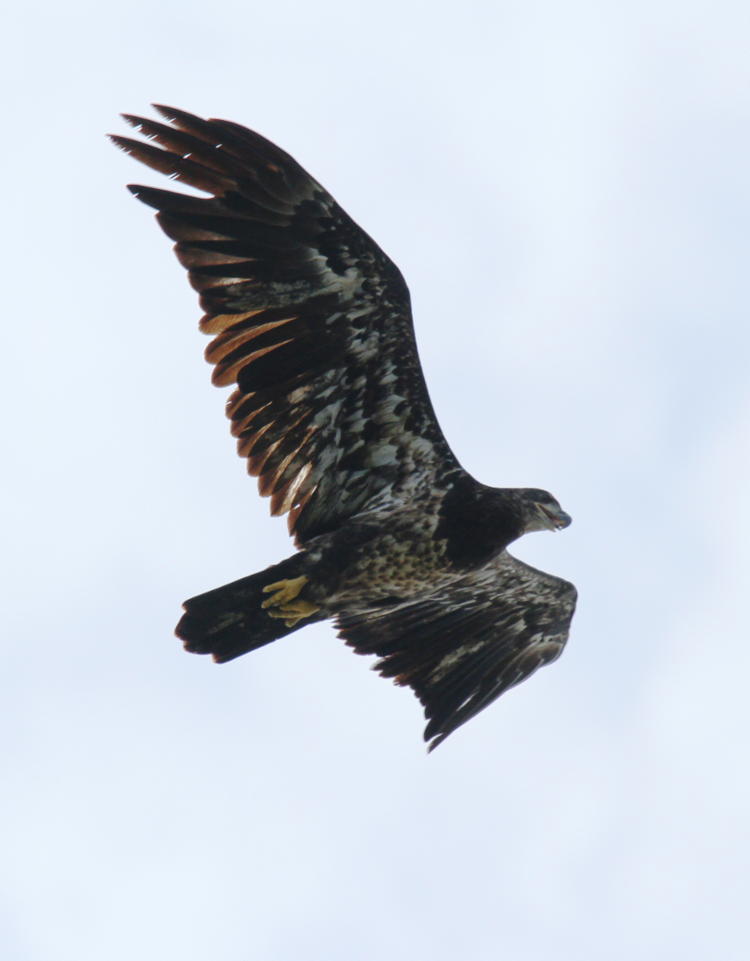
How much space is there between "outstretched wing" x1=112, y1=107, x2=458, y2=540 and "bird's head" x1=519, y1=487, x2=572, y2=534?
69cm

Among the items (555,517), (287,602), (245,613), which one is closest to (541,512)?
(555,517)

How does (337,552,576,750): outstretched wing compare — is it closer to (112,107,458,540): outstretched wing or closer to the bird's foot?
the bird's foot

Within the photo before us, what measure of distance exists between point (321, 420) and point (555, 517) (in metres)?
1.97

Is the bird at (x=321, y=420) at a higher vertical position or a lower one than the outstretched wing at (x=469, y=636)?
higher

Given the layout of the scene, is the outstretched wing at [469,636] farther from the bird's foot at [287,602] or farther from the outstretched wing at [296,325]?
the outstretched wing at [296,325]

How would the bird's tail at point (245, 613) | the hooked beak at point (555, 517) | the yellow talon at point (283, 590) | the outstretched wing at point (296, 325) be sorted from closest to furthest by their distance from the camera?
1. the outstretched wing at point (296, 325)
2. the bird's tail at point (245, 613)
3. the yellow talon at point (283, 590)
4. the hooked beak at point (555, 517)

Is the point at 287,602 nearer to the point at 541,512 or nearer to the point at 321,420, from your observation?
the point at 321,420

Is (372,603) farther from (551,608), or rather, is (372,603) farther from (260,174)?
(260,174)

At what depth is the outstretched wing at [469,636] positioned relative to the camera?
14.3 m

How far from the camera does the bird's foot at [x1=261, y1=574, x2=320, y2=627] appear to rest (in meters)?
13.0

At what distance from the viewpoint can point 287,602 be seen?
43.0 ft

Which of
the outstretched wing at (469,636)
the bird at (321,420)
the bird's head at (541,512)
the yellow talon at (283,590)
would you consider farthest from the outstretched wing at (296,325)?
the outstretched wing at (469,636)

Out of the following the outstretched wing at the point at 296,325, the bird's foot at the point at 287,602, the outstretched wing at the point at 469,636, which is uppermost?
the outstretched wing at the point at 296,325

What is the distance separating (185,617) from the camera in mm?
12859
